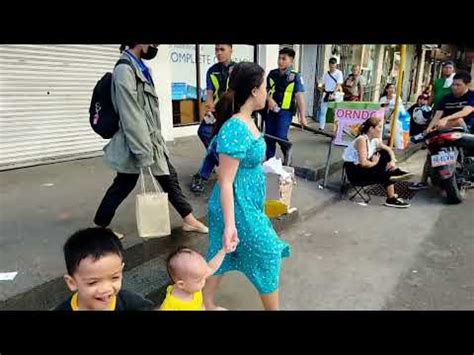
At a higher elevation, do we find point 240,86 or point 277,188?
point 240,86

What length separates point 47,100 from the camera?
5.35m

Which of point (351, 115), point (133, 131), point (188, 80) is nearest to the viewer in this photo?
point (133, 131)

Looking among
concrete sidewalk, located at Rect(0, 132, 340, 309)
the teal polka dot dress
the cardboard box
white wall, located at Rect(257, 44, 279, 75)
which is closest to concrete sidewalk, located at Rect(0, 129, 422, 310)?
concrete sidewalk, located at Rect(0, 132, 340, 309)

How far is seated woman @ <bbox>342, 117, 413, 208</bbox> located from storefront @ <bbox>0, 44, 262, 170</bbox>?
3.37 m

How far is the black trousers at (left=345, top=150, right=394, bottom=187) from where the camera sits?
5023 mm

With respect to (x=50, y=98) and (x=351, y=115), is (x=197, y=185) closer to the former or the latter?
(x=50, y=98)

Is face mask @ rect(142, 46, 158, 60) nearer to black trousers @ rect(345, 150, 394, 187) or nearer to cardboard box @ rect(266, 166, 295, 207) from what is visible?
cardboard box @ rect(266, 166, 295, 207)

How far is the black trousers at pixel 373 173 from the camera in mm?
5023

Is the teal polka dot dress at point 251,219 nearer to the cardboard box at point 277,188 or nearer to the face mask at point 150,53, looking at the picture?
the face mask at point 150,53

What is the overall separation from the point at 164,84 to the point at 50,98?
1915 mm

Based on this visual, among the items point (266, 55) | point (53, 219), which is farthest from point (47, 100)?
point (266, 55)

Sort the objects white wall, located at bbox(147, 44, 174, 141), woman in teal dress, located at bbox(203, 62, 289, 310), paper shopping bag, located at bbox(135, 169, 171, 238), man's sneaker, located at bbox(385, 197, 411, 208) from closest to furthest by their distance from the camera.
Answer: woman in teal dress, located at bbox(203, 62, 289, 310)
paper shopping bag, located at bbox(135, 169, 171, 238)
man's sneaker, located at bbox(385, 197, 411, 208)
white wall, located at bbox(147, 44, 174, 141)

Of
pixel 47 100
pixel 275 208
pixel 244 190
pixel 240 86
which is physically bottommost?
pixel 275 208

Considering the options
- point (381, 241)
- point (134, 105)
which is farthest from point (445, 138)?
point (134, 105)
